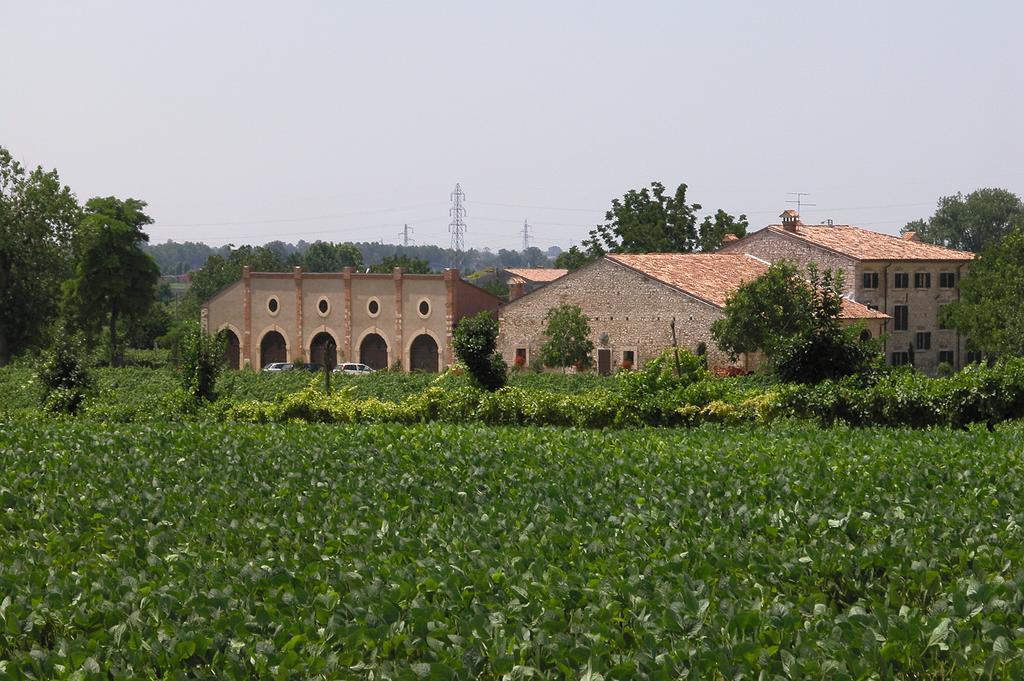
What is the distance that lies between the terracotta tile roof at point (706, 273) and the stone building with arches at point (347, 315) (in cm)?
1160

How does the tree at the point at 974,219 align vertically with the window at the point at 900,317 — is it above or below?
above

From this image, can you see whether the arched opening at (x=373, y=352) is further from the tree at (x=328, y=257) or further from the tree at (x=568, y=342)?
the tree at (x=328, y=257)

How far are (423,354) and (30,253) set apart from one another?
22203 millimetres

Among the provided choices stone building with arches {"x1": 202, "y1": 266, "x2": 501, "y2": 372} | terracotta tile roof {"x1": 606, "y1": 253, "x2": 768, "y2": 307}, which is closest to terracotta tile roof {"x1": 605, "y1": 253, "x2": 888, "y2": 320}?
terracotta tile roof {"x1": 606, "y1": 253, "x2": 768, "y2": 307}

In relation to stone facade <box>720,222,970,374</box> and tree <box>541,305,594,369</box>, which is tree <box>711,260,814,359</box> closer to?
tree <box>541,305,594,369</box>

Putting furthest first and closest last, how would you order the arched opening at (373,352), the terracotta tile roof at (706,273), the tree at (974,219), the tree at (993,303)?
1. the tree at (974,219)
2. the arched opening at (373,352)
3. the tree at (993,303)
4. the terracotta tile roof at (706,273)

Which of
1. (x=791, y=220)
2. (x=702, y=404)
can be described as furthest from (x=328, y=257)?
(x=702, y=404)

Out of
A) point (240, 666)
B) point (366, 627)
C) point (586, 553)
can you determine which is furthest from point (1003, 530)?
point (240, 666)

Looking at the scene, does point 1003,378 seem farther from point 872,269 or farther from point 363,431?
point 872,269

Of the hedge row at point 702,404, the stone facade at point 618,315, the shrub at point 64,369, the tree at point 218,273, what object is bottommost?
the hedge row at point 702,404

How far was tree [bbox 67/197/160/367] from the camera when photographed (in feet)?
234

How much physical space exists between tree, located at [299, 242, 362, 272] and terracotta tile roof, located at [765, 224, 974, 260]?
94.6 metres

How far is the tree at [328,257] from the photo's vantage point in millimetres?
154125

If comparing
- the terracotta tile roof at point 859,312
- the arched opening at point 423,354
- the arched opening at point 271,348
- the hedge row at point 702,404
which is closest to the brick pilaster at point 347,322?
the arched opening at point 423,354
